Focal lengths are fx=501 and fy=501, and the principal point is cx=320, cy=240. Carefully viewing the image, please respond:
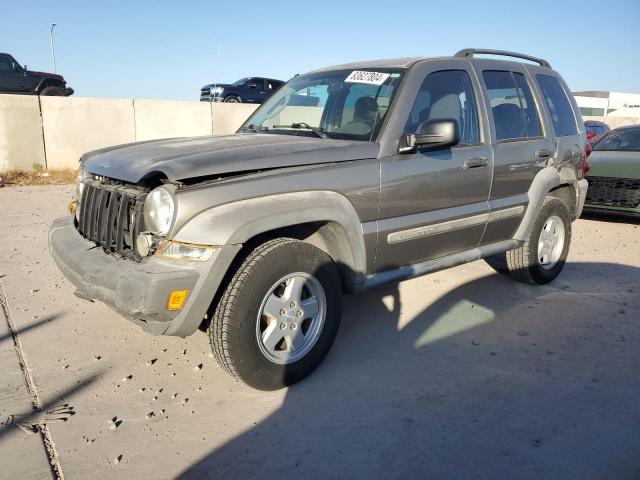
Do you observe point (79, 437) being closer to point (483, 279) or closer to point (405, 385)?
Answer: point (405, 385)

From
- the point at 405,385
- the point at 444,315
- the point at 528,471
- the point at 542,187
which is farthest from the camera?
the point at 542,187

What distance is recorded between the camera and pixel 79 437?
2506mm

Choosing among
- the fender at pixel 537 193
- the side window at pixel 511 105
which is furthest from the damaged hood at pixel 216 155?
the fender at pixel 537 193

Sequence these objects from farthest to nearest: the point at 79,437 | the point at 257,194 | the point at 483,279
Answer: the point at 483,279, the point at 257,194, the point at 79,437

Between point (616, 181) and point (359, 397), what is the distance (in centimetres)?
670

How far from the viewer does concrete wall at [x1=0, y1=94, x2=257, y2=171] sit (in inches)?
436

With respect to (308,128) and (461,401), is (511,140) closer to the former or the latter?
(308,128)

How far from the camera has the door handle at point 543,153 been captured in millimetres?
4316

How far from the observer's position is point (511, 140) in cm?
413

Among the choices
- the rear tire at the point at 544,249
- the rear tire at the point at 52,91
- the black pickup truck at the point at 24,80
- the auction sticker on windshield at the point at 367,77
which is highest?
the black pickup truck at the point at 24,80

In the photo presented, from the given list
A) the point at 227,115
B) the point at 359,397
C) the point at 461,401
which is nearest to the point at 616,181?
the point at 461,401

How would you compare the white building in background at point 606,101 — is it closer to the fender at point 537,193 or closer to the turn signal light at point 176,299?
the fender at point 537,193

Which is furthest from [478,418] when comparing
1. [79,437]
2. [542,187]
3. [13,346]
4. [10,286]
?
[10,286]

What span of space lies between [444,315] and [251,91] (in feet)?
57.7
